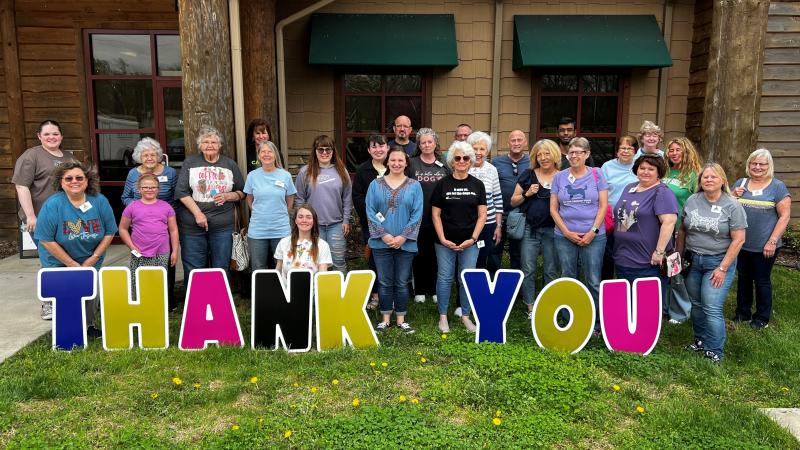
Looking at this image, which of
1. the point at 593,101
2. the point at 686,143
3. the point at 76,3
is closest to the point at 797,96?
the point at 593,101

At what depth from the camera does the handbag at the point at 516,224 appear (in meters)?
4.78

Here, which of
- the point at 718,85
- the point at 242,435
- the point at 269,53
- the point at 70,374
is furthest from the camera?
the point at 269,53

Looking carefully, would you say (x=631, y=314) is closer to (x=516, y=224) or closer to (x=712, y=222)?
(x=712, y=222)

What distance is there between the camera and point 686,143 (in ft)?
14.8

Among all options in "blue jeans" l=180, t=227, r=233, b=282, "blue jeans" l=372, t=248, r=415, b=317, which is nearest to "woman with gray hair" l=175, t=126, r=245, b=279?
"blue jeans" l=180, t=227, r=233, b=282

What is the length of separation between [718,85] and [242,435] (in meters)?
4.83

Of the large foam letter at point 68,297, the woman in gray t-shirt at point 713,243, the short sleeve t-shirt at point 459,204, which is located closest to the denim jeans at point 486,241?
the short sleeve t-shirt at point 459,204

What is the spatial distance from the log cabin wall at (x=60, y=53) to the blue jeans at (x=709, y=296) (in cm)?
688

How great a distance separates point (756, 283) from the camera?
15.4ft

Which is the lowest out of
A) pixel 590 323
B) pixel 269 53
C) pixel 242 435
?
pixel 242 435

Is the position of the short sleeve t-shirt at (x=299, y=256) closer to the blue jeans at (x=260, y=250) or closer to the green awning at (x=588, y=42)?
the blue jeans at (x=260, y=250)

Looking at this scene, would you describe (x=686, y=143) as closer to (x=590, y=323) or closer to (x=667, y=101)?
(x=590, y=323)

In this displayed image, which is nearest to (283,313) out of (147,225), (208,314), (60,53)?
(208,314)

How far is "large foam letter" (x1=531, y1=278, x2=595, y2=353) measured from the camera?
4023 millimetres
